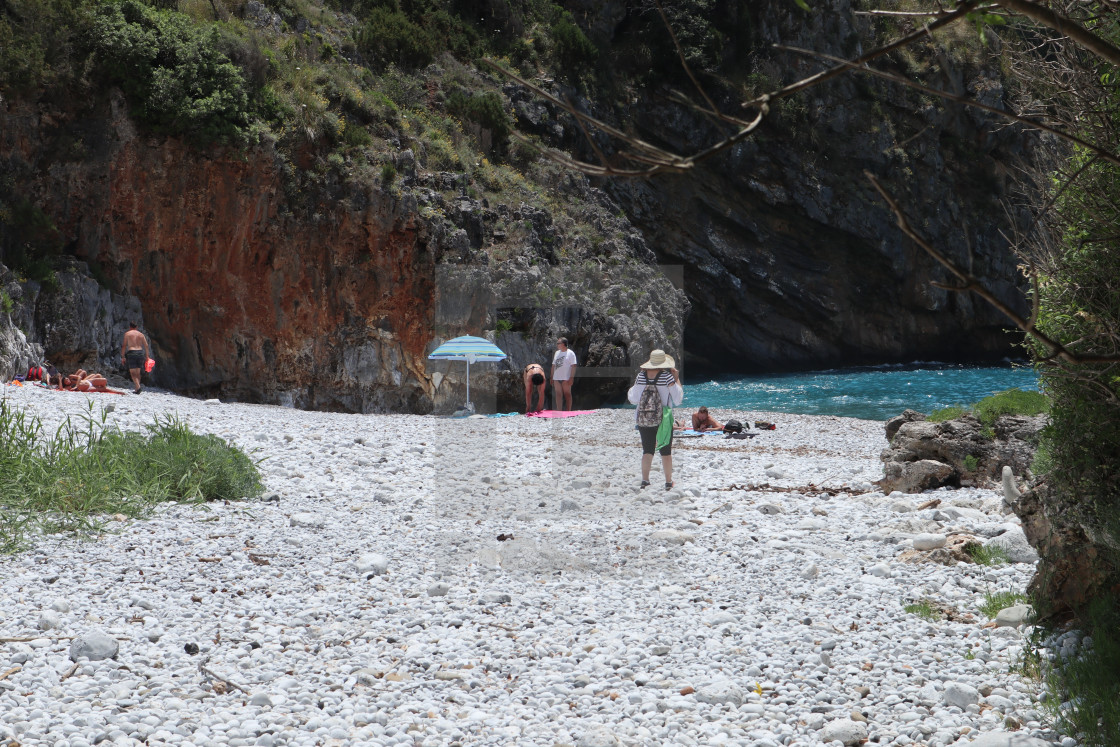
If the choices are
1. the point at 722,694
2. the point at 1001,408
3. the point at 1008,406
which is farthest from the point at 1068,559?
the point at 1008,406

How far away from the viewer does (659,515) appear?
24.1 feet

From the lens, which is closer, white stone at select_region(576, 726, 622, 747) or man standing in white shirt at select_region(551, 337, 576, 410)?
white stone at select_region(576, 726, 622, 747)

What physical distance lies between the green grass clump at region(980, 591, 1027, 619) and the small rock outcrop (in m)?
3.56

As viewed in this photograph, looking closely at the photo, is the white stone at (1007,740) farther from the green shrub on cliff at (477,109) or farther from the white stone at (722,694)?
the green shrub on cliff at (477,109)

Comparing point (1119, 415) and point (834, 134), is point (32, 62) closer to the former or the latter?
point (1119, 415)

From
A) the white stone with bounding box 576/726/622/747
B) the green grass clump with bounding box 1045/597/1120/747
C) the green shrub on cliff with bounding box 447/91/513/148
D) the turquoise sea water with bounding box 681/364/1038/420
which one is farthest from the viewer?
the green shrub on cliff with bounding box 447/91/513/148

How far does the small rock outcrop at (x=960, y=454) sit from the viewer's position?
7.90 m

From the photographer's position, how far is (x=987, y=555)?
17.5 ft

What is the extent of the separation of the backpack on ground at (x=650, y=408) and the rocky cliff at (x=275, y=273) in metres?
15.0

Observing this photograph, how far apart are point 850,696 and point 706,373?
37.6 meters

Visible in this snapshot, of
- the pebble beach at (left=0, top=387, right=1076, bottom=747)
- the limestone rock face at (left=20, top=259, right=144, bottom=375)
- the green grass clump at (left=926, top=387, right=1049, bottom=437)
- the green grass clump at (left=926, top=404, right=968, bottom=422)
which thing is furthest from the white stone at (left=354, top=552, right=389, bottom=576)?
the limestone rock face at (left=20, top=259, right=144, bottom=375)

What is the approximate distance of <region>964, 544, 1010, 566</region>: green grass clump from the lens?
528cm

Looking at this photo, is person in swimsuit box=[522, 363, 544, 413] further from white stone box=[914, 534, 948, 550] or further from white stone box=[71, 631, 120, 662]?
white stone box=[71, 631, 120, 662]

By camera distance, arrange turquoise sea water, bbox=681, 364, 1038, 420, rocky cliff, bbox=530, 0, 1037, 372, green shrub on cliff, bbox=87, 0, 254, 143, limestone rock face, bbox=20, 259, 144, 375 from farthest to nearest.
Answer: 1. rocky cliff, bbox=530, 0, 1037, 372
2. turquoise sea water, bbox=681, 364, 1038, 420
3. green shrub on cliff, bbox=87, 0, 254, 143
4. limestone rock face, bbox=20, 259, 144, 375
